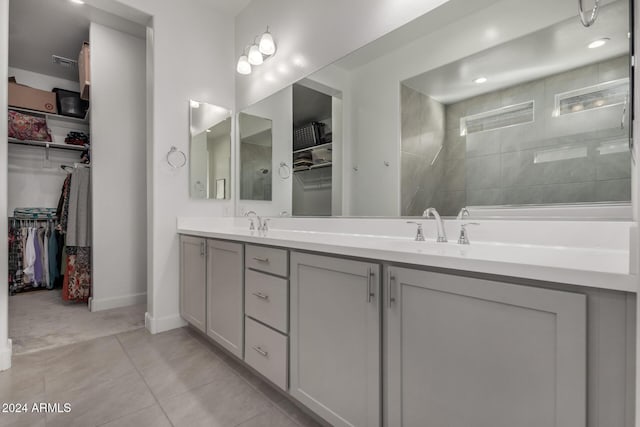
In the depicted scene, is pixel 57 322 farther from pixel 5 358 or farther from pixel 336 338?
pixel 336 338

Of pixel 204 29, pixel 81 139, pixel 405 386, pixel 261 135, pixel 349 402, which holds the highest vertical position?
pixel 204 29

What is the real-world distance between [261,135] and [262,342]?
1.73 m

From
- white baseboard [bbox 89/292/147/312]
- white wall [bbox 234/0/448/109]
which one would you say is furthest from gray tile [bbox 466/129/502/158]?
white baseboard [bbox 89/292/147/312]

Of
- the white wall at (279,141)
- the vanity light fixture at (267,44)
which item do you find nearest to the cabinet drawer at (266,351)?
the white wall at (279,141)

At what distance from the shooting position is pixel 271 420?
1.44 meters

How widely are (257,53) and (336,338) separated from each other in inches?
91.6

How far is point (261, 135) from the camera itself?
2.71 metres

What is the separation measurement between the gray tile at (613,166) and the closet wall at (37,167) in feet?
17.6

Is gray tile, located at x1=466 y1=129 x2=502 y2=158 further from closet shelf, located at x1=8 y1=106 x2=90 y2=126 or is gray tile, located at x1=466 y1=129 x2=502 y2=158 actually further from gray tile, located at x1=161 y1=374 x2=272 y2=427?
closet shelf, located at x1=8 y1=106 x2=90 y2=126

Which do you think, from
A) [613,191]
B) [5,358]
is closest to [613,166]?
[613,191]

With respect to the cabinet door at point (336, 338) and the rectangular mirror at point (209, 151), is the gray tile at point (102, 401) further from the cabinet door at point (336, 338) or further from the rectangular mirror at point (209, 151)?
the rectangular mirror at point (209, 151)

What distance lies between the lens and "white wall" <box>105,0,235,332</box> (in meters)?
2.52

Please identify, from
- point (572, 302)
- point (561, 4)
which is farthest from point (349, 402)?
point (561, 4)

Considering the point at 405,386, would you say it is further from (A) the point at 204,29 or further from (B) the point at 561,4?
(A) the point at 204,29
